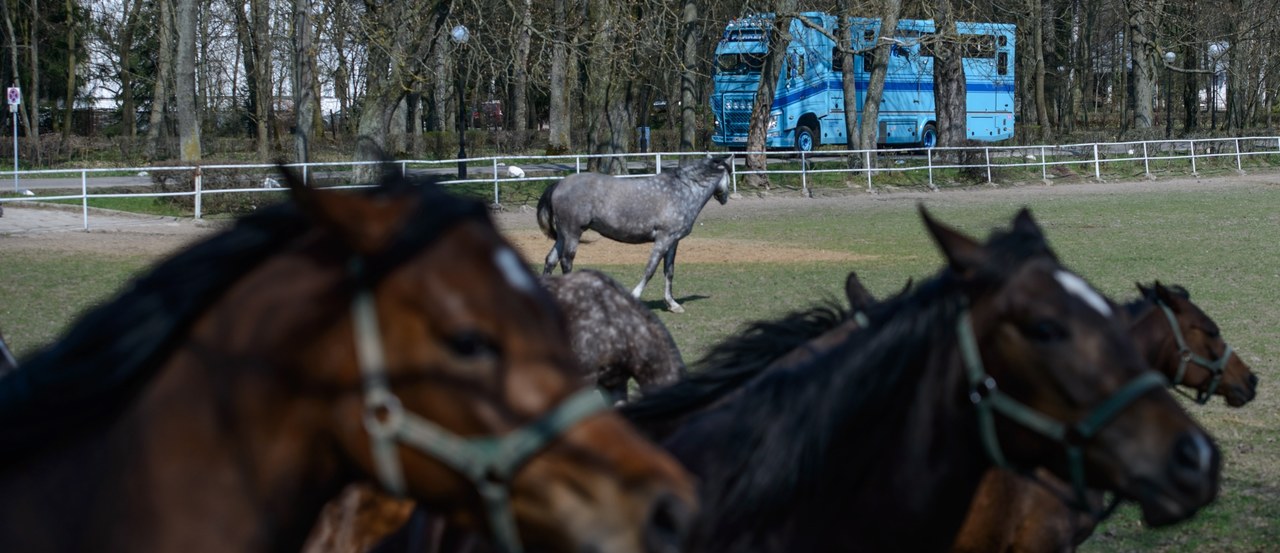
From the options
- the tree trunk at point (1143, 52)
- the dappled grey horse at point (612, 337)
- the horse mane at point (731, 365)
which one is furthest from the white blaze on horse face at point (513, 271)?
the tree trunk at point (1143, 52)

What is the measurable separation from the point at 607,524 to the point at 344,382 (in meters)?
0.44

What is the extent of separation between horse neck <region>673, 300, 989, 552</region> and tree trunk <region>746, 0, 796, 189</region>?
27113 mm

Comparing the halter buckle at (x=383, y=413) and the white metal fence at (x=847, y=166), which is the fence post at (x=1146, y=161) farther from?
the halter buckle at (x=383, y=413)

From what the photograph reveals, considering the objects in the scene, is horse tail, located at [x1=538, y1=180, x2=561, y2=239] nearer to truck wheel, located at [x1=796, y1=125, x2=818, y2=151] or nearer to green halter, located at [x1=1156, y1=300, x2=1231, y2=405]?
green halter, located at [x1=1156, y1=300, x2=1231, y2=405]

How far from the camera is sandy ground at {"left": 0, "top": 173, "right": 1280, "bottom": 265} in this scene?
18.4 m

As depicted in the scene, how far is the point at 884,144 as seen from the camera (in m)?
43.2

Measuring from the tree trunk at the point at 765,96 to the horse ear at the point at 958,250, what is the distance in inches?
1062

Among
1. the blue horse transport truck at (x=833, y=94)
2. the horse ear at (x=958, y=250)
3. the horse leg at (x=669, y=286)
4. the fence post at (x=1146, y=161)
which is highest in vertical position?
the blue horse transport truck at (x=833, y=94)

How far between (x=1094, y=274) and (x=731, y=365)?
504 inches

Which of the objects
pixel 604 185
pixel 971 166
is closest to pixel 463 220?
pixel 604 185

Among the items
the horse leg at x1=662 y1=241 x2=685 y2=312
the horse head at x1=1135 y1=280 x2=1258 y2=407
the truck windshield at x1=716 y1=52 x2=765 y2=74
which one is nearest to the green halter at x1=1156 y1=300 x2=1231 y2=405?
the horse head at x1=1135 y1=280 x2=1258 y2=407

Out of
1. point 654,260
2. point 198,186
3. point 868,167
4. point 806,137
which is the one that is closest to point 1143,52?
point 806,137

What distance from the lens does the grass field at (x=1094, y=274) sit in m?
6.60

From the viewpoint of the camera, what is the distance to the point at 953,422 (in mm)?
2826
